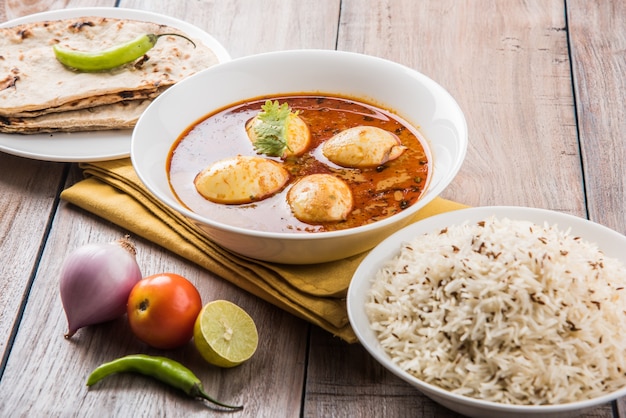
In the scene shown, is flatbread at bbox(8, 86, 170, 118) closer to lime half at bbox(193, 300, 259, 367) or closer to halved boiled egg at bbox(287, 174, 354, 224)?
halved boiled egg at bbox(287, 174, 354, 224)

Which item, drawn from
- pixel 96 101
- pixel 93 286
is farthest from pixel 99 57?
pixel 93 286

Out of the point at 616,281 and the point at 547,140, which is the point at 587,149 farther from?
the point at 616,281

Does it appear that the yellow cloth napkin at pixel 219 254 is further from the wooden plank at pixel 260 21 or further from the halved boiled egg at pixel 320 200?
the wooden plank at pixel 260 21

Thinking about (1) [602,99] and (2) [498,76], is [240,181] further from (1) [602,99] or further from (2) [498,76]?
(1) [602,99]

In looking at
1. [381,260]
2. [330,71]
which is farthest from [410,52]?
[381,260]

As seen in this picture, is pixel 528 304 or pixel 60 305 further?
pixel 60 305

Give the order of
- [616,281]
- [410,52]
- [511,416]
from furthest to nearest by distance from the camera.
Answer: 1. [410,52]
2. [616,281]
3. [511,416]
